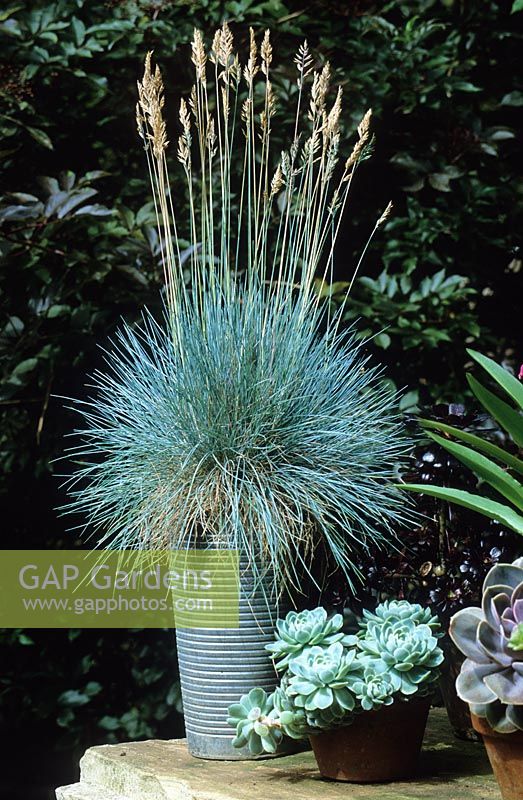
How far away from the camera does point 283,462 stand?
1993 millimetres

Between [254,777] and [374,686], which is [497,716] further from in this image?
[254,777]

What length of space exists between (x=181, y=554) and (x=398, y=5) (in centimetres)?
199

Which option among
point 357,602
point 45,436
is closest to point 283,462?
point 357,602

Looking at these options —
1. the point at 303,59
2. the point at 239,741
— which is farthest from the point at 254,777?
the point at 303,59

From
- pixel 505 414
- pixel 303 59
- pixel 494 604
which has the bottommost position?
pixel 494 604

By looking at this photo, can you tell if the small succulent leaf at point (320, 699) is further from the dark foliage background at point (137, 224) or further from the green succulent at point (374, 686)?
the dark foliage background at point (137, 224)

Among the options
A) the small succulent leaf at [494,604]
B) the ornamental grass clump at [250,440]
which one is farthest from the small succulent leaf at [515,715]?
the ornamental grass clump at [250,440]

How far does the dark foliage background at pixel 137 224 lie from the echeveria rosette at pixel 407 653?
115 cm

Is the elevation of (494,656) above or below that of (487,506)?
Result: below

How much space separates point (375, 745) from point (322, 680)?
19cm

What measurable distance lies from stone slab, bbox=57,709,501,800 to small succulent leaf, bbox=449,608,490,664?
12.2 inches

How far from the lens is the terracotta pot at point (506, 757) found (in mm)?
1515

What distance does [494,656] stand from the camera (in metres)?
1.48

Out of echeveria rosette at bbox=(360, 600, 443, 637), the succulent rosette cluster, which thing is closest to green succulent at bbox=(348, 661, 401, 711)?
the succulent rosette cluster
